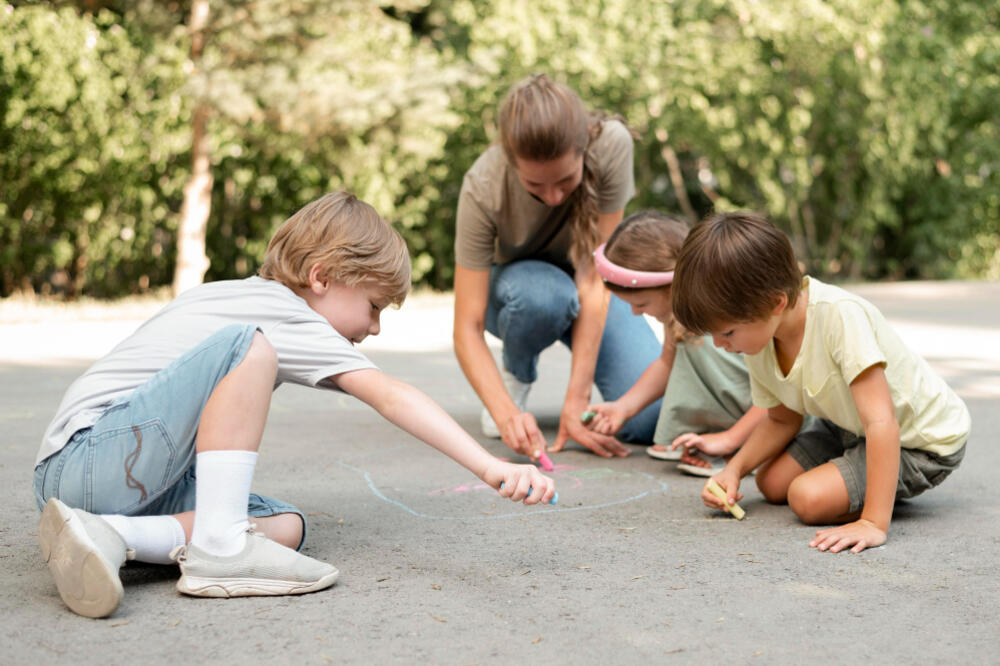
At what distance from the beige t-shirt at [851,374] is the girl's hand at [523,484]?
0.75 m

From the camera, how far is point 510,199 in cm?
340

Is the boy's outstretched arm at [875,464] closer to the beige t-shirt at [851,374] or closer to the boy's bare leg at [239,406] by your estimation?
the beige t-shirt at [851,374]

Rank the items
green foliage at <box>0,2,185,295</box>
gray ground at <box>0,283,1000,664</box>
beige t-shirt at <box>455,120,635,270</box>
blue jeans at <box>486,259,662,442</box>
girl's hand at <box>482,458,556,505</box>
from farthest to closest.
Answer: green foliage at <box>0,2,185,295</box> → blue jeans at <box>486,259,662,442</box> → beige t-shirt at <box>455,120,635,270</box> → girl's hand at <box>482,458,556,505</box> → gray ground at <box>0,283,1000,664</box>

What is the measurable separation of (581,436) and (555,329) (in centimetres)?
53

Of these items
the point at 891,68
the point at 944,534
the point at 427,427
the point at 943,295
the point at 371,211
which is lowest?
the point at 943,295

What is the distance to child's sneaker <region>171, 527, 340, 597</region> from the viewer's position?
1.83 metres

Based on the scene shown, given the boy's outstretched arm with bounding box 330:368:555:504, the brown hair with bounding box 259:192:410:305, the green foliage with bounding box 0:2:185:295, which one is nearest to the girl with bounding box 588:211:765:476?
the brown hair with bounding box 259:192:410:305

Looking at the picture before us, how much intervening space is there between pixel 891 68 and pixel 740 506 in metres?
8.27

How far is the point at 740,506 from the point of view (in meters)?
2.62

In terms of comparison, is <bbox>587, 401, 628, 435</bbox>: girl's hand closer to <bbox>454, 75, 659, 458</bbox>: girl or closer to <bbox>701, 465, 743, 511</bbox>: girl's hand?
<bbox>454, 75, 659, 458</bbox>: girl

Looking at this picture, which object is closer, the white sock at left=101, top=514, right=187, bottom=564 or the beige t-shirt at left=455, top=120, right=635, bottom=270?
the white sock at left=101, top=514, right=187, bottom=564

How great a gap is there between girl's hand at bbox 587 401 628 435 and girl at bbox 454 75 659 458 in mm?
47

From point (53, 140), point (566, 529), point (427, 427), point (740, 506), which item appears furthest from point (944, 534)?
point (53, 140)

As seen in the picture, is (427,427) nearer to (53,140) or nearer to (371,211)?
(371,211)
